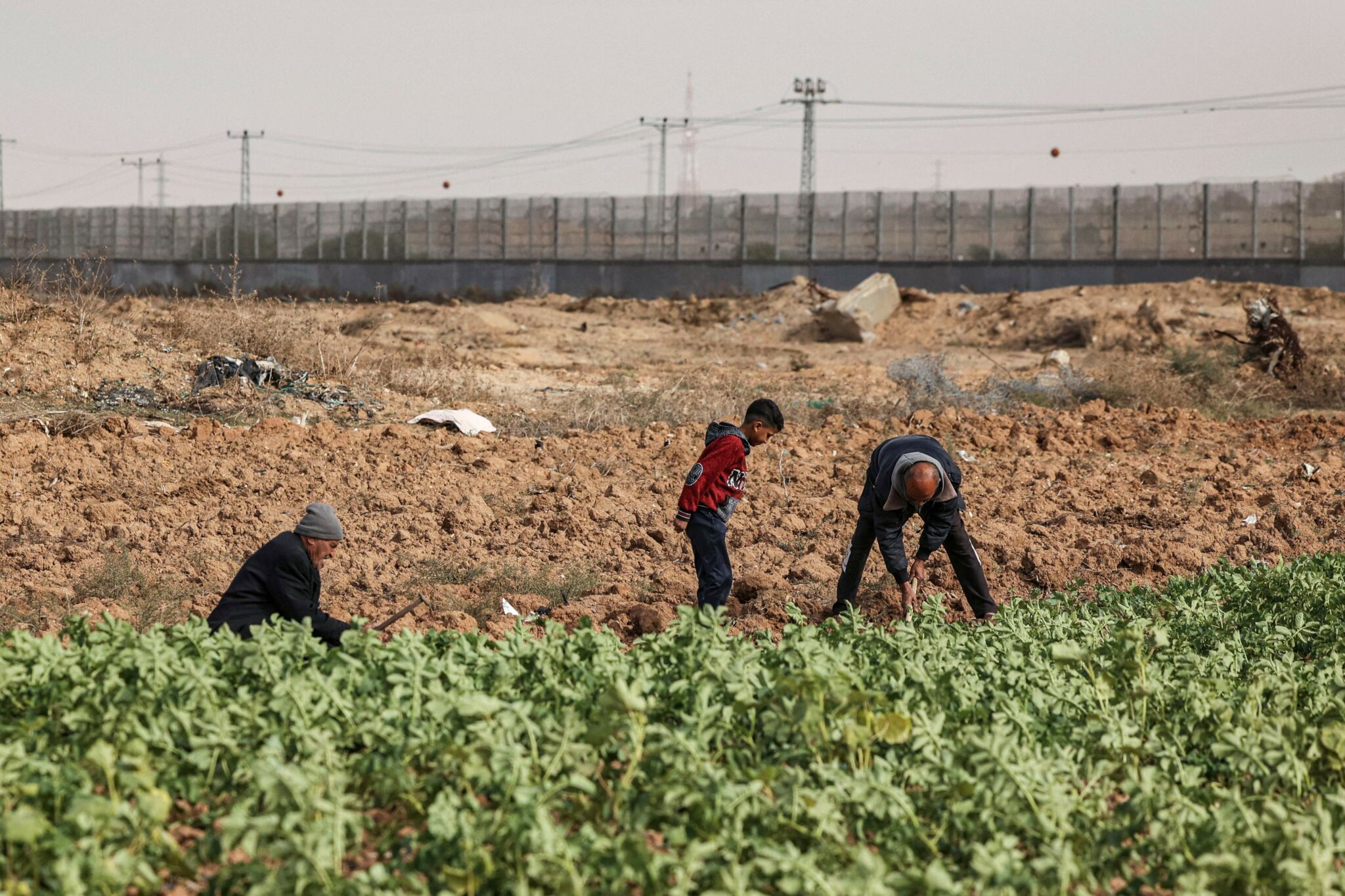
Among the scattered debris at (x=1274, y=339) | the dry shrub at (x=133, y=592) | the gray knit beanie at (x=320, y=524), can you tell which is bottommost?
the dry shrub at (x=133, y=592)

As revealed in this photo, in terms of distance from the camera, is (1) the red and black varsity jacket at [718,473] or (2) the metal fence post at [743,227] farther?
(2) the metal fence post at [743,227]

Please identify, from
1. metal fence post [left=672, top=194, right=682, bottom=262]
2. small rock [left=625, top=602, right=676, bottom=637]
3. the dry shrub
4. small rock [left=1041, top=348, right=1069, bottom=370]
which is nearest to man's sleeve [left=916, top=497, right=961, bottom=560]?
small rock [left=625, top=602, right=676, bottom=637]

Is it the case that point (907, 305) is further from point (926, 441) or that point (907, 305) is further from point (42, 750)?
point (42, 750)

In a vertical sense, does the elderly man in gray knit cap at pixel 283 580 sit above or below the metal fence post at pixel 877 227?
below

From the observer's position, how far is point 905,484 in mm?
7141

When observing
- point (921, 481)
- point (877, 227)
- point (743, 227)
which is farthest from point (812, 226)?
point (921, 481)

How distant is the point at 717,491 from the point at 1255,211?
2815cm

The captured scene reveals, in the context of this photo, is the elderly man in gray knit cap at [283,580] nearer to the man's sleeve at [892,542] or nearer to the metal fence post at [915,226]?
the man's sleeve at [892,542]

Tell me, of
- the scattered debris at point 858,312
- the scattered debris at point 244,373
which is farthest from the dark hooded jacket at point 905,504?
the scattered debris at point 858,312

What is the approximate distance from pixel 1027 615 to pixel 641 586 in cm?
277

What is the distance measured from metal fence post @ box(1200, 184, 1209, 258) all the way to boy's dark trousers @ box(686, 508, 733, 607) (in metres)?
27.7

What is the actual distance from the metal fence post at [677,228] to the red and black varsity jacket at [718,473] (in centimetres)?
3047

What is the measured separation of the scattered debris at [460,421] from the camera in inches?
540

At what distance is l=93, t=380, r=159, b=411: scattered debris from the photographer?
14.2m
